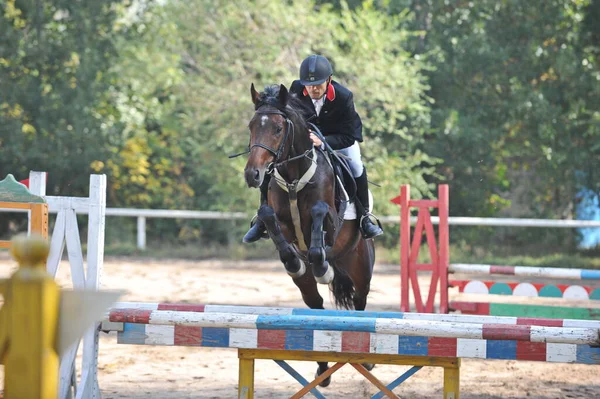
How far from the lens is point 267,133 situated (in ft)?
17.1

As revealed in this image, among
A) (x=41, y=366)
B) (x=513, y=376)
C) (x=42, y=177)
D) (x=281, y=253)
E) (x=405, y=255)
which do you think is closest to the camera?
(x=41, y=366)

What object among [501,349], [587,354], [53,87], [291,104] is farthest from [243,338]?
[53,87]

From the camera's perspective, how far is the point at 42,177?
4836mm

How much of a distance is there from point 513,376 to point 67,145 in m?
12.5

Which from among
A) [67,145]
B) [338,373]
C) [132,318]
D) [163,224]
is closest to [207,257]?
[163,224]

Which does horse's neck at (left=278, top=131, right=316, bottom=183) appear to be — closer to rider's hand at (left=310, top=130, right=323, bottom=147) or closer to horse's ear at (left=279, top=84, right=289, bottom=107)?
rider's hand at (left=310, top=130, right=323, bottom=147)

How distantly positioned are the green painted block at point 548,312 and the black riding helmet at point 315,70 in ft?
8.75

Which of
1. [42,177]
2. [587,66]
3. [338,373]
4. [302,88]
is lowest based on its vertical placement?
[338,373]

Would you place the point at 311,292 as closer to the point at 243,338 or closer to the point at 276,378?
the point at 276,378

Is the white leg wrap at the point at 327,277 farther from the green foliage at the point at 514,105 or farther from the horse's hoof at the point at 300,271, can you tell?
the green foliage at the point at 514,105

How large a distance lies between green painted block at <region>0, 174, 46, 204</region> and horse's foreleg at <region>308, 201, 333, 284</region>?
173 centimetres

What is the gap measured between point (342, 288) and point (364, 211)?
605 mm

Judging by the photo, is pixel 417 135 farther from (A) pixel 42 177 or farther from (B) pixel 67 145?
(A) pixel 42 177

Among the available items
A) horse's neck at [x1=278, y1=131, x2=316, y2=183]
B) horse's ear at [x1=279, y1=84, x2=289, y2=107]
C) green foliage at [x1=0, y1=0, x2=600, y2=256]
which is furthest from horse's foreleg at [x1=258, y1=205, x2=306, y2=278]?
green foliage at [x1=0, y1=0, x2=600, y2=256]
